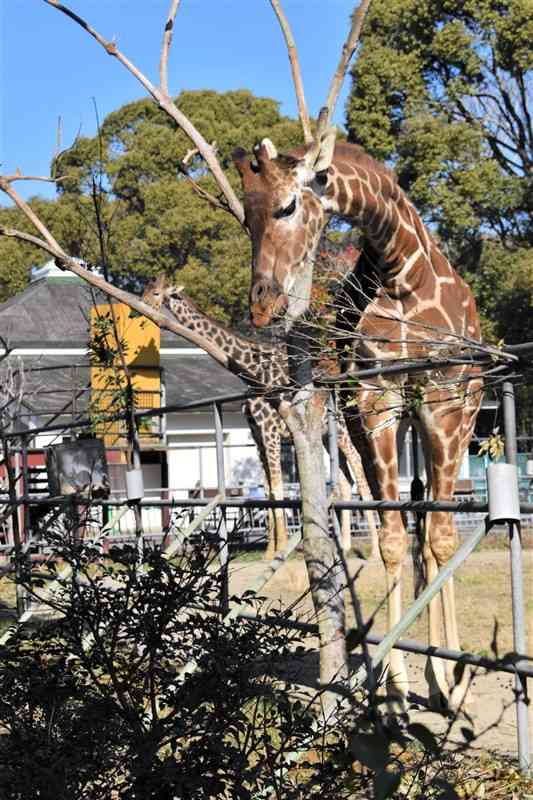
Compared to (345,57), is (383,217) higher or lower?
lower

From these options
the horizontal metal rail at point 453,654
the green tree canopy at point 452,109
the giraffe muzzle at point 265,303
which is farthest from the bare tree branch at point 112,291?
the green tree canopy at point 452,109

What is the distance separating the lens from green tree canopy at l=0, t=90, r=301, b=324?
29.9 m

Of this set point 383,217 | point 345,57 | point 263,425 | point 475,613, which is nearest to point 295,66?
point 345,57

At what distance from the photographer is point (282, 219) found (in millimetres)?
4879

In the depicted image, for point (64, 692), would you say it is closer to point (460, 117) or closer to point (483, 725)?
point (483, 725)

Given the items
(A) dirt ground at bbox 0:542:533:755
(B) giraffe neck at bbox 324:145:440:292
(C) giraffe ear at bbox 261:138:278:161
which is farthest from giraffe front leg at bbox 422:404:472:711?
(C) giraffe ear at bbox 261:138:278:161

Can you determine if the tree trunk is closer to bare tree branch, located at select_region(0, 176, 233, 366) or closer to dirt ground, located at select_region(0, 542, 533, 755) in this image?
dirt ground, located at select_region(0, 542, 533, 755)

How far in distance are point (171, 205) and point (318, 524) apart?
28.2m

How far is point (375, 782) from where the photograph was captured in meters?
1.80

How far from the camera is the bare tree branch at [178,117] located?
15.9ft

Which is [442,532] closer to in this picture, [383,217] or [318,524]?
[318,524]

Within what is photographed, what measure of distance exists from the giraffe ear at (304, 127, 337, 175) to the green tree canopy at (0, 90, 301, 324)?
24.0m

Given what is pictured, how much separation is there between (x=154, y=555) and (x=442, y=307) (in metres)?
2.62

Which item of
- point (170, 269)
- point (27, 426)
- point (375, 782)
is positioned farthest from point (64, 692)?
point (170, 269)
